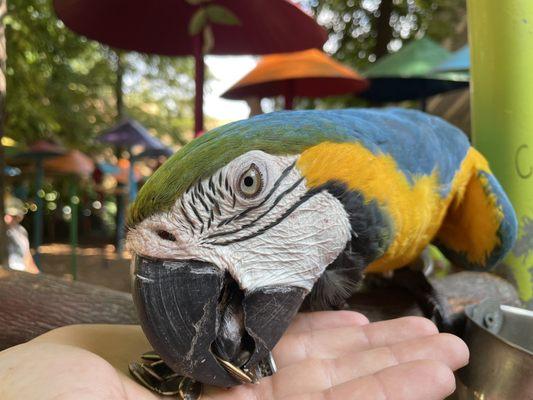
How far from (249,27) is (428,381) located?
148 centimetres

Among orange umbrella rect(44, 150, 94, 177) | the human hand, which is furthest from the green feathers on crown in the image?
orange umbrella rect(44, 150, 94, 177)

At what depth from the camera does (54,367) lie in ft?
2.14

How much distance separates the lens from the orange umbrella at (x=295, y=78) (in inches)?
94.3

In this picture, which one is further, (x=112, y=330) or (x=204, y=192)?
(x=112, y=330)

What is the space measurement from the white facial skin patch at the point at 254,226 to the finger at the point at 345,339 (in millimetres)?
196

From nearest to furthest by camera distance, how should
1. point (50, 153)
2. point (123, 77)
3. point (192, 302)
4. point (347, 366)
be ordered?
point (192, 302) < point (347, 366) < point (50, 153) < point (123, 77)

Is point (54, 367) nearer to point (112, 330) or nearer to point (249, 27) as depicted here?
point (112, 330)

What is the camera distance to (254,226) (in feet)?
2.27

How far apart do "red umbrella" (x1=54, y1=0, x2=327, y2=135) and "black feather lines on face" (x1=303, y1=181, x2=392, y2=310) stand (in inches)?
39.6

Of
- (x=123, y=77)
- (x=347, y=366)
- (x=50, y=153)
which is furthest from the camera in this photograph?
(x=123, y=77)

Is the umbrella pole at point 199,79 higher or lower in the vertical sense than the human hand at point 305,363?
higher

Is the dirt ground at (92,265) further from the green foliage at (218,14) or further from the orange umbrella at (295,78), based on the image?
the green foliage at (218,14)

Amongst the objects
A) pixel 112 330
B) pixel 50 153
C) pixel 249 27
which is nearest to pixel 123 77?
pixel 50 153

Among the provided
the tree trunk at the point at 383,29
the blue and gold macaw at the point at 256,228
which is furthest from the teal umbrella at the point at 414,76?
the blue and gold macaw at the point at 256,228
